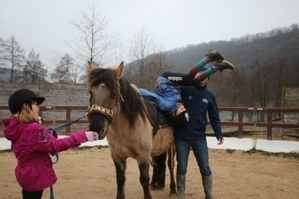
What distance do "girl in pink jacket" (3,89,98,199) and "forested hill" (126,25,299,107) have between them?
52.3ft

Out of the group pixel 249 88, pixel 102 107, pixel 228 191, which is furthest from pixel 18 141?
pixel 249 88

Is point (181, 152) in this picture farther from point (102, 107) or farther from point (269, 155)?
point (269, 155)

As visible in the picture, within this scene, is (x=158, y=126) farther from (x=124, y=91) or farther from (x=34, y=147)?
(x=34, y=147)

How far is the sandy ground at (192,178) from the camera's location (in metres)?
4.57

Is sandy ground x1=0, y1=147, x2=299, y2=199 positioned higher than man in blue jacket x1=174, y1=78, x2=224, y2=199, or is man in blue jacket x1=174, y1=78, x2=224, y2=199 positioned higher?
man in blue jacket x1=174, y1=78, x2=224, y2=199

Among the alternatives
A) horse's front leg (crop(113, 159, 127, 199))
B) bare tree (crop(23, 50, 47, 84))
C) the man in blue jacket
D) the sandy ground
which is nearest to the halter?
horse's front leg (crop(113, 159, 127, 199))

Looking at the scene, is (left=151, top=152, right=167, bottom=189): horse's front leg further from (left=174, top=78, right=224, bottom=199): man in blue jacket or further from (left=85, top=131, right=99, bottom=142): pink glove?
(left=85, top=131, right=99, bottom=142): pink glove

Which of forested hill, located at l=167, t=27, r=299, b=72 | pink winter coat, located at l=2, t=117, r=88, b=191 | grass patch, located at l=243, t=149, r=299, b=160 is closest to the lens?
pink winter coat, located at l=2, t=117, r=88, b=191

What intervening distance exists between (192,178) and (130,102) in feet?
9.73

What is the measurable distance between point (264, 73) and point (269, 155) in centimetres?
3772

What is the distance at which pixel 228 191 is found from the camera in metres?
4.73

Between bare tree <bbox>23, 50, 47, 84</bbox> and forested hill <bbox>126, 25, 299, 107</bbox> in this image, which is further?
bare tree <bbox>23, 50, 47, 84</bbox>

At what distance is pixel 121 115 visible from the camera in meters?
3.23

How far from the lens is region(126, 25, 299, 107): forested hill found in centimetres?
1984
